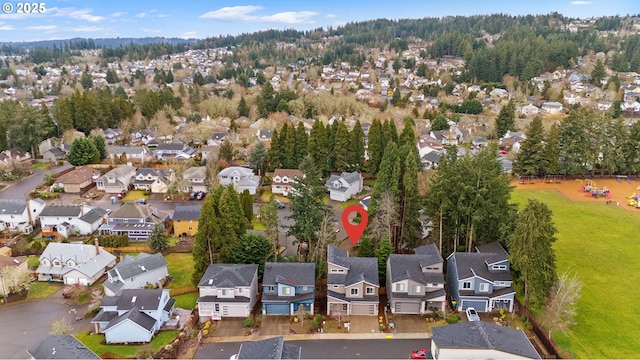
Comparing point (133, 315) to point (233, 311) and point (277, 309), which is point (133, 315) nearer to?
point (233, 311)

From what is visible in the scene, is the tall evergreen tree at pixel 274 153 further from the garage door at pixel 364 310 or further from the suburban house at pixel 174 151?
the garage door at pixel 364 310

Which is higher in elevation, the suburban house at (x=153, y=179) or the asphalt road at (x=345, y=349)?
the suburban house at (x=153, y=179)

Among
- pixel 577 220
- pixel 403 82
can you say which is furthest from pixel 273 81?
pixel 577 220

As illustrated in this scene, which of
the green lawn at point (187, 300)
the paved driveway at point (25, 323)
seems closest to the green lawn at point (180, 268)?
the green lawn at point (187, 300)

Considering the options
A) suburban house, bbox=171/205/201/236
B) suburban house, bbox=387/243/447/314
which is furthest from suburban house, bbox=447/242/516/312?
suburban house, bbox=171/205/201/236

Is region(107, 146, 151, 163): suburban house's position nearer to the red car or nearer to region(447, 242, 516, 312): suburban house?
region(447, 242, 516, 312): suburban house

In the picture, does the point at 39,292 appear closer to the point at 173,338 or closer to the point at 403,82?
the point at 173,338
